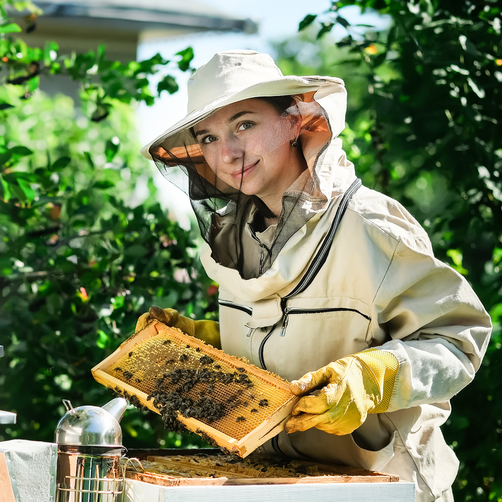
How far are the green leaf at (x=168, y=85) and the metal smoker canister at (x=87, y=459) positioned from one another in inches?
95.1

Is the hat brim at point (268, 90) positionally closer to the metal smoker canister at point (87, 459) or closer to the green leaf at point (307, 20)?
the metal smoker canister at point (87, 459)

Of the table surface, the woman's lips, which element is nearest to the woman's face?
the woman's lips

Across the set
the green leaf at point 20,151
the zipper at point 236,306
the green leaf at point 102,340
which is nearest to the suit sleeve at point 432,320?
the zipper at point 236,306

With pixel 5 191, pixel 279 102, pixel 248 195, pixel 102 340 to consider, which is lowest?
pixel 102 340

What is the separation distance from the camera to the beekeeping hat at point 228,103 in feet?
6.63

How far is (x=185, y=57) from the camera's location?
356 centimetres

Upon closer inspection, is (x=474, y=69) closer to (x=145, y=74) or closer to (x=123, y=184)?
(x=145, y=74)

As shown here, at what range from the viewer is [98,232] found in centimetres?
355

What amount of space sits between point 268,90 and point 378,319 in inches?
33.3

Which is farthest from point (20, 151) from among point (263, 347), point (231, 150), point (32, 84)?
point (263, 347)

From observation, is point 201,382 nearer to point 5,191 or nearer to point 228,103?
point 228,103

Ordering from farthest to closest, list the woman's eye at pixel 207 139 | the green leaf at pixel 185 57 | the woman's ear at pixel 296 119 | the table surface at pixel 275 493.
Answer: the green leaf at pixel 185 57, the woman's eye at pixel 207 139, the woman's ear at pixel 296 119, the table surface at pixel 275 493

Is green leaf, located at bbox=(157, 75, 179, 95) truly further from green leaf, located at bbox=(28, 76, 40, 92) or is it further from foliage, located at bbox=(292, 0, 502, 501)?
foliage, located at bbox=(292, 0, 502, 501)

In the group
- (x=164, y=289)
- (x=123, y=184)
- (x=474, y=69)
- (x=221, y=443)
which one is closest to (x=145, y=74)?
(x=164, y=289)
